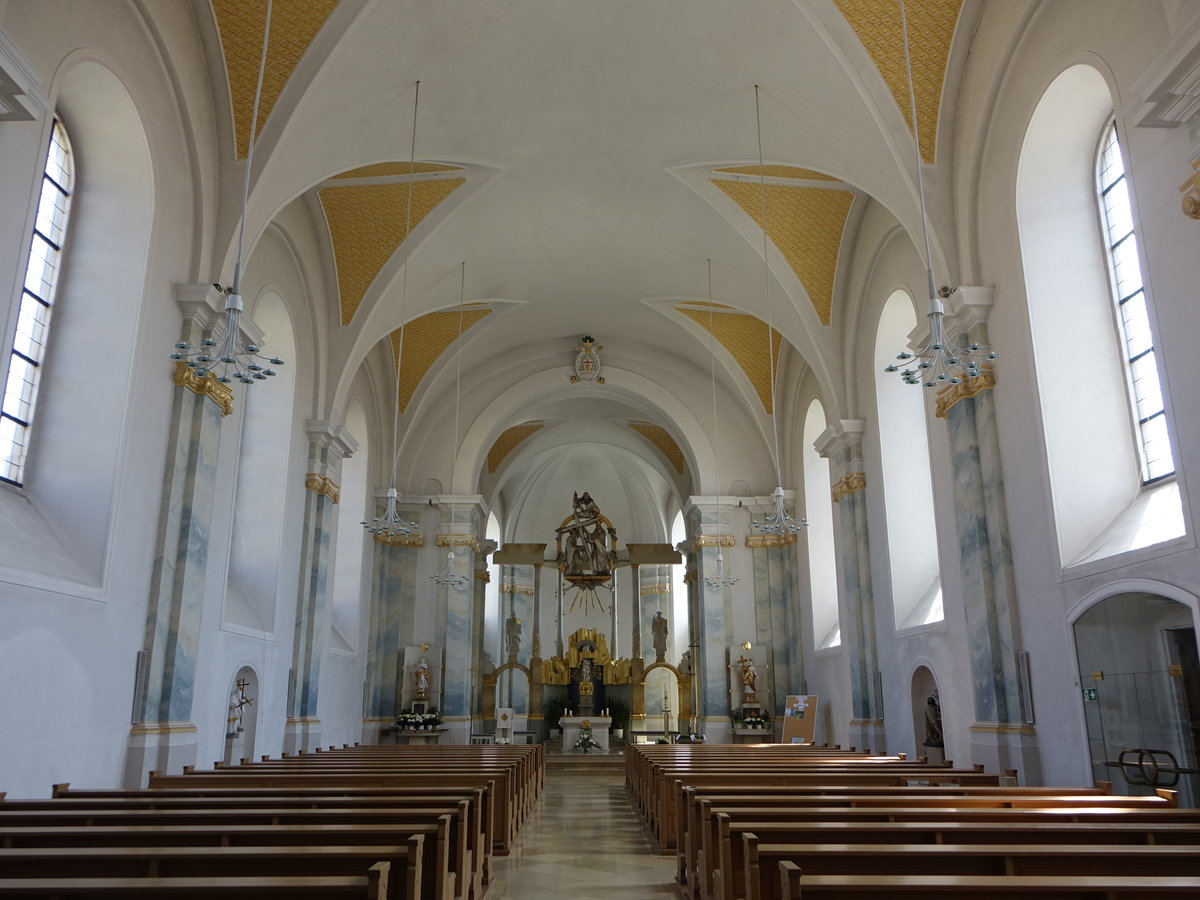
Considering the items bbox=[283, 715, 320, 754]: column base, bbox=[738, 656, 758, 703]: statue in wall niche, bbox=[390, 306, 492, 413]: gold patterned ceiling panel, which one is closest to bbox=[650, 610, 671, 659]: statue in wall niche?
bbox=[738, 656, 758, 703]: statue in wall niche

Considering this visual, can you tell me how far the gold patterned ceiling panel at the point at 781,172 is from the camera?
12273 mm

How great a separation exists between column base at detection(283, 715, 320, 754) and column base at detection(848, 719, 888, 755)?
7.77m

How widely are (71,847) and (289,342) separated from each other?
977 centimetres

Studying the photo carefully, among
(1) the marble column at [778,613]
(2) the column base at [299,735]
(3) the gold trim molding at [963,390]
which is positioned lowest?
(2) the column base at [299,735]

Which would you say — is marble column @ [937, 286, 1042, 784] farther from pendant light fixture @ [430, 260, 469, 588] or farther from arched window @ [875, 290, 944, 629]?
pendant light fixture @ [430, 260, 469, 588]

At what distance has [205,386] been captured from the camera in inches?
375

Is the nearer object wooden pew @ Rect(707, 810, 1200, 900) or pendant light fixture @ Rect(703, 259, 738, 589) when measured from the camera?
wooden pew @ Rect(707, 810, 1200, 900)

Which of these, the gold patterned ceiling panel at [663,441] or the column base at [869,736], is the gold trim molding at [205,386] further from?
the gold patterned ceiling panel at [663,441]

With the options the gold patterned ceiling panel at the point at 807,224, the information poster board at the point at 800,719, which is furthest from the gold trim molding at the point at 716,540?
the gold patterned ceiling panel at the point at 807,224

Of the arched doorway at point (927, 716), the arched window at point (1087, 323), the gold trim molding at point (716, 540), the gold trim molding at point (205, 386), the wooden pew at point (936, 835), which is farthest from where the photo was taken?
the gold trim molding at point (716, 540)

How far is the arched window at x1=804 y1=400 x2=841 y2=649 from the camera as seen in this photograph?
16.8 meters

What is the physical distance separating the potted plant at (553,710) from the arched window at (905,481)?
16.6 metres

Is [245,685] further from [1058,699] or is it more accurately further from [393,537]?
[1058,699]

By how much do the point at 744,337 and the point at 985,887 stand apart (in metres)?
15.0
